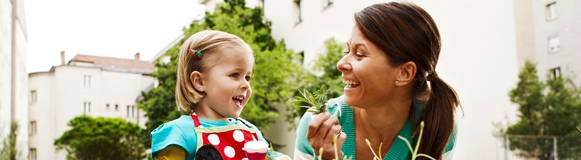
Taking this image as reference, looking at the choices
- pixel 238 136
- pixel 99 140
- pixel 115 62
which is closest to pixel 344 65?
pixel 238 136

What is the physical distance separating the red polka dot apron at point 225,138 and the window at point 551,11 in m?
8.01

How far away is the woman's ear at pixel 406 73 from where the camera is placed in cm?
129

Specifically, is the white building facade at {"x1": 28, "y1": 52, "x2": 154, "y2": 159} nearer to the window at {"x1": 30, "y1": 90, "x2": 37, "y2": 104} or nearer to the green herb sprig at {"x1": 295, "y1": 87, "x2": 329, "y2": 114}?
the window at {"x1": 30, "y1": 90, "x2": 37, "y2": 104}

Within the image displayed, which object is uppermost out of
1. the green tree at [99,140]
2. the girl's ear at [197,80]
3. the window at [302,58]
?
the window at [302,58]

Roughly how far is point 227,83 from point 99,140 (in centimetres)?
2847

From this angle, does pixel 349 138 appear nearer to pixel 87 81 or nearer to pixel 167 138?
pixel 167 138

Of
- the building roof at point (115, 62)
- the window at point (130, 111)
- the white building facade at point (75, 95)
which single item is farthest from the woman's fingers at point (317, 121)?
the building roof at point (115, 62)

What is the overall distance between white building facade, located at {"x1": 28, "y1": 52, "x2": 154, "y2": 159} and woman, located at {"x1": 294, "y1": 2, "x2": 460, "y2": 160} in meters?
31.7

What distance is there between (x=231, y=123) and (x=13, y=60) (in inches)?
656

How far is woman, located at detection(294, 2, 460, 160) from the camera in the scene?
1.22m

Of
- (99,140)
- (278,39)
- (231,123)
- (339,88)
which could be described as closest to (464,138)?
(339,88)

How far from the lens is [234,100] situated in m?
1.32

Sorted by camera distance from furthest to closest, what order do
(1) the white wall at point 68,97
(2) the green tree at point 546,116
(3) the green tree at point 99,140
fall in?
(1) the white wall at point 68,97
(3) the green tree at point 99,140
(2) the green tree at point 546,116

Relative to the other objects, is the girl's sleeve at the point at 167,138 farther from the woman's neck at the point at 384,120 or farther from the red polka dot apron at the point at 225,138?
the woman's neck at the point at 384,120
